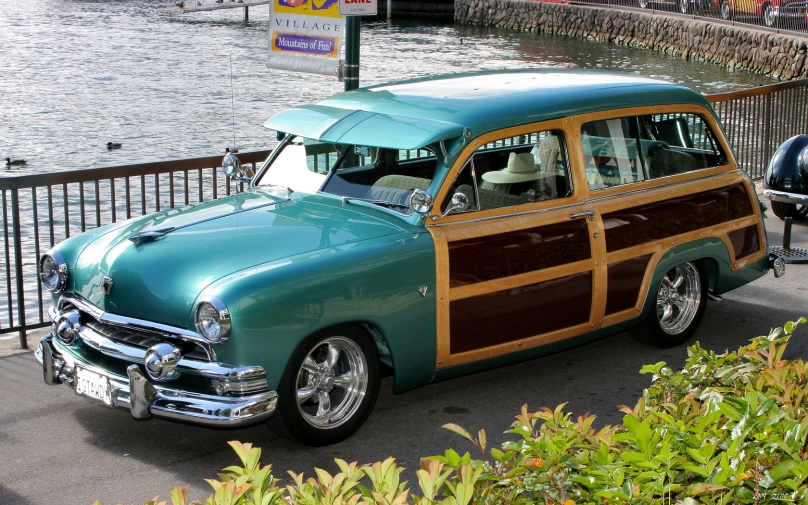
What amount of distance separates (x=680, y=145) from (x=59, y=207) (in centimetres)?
1170

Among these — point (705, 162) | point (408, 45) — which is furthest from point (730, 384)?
point (408, 45)

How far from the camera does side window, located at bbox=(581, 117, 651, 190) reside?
259 inches

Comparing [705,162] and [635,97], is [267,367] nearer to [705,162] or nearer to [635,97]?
[635,97]

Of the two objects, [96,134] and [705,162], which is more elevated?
[705,162]

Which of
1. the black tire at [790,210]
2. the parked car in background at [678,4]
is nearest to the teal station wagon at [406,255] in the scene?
the black tire at [790,210]

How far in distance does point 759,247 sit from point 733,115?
14.0 feet

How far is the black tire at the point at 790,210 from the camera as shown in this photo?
10816 mm

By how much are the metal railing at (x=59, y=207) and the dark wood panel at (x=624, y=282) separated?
3047 mm

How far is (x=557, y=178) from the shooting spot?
6465mm

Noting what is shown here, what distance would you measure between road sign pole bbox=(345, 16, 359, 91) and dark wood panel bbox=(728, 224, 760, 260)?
3.25 metres

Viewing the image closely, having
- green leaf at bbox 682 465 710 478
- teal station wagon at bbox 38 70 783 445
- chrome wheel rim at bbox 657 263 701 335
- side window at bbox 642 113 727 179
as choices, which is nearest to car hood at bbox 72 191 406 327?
teal station wagon at bbox 38 70 783 445

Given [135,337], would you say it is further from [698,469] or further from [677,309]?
[677,309]

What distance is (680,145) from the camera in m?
7.33

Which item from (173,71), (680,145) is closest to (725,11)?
(173,71)
